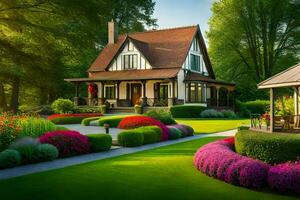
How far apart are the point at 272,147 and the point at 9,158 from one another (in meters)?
8.10

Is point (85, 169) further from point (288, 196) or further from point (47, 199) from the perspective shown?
point (288, 196)

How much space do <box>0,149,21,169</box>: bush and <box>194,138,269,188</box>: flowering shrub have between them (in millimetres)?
5732

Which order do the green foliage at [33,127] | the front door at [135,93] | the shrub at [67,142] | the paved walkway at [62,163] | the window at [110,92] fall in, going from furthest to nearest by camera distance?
the window at [110,92], the front door at [135,93], the green foliage at [33,127], the shrub at [67,142], the paved walkway at [62,163]

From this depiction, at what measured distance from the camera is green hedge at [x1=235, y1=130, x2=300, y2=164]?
35.9ft

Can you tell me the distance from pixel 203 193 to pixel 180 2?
791 cm

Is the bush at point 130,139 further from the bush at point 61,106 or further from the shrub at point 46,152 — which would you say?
the bush at point 61,106

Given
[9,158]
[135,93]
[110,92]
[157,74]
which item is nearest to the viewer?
[9,158]

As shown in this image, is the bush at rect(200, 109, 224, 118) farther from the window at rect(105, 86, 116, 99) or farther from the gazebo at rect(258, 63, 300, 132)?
the gazebo at rect(258, 63, 300, 132)

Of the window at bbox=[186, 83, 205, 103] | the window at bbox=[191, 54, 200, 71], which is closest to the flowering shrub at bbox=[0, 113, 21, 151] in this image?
the window at bbox=[186, 83, 205, 103]

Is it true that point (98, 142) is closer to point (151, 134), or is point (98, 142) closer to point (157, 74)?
point (151, 134)

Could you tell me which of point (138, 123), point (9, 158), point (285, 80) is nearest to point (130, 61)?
point (138, 123)

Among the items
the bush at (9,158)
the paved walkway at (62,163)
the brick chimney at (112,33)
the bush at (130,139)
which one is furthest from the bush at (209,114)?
the bush at (9,158)

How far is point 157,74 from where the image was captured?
40875 mm

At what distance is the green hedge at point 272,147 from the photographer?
10953mm
